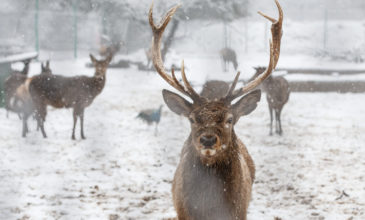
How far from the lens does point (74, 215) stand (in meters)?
5.18

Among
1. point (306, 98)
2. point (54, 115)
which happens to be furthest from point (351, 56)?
point (54, 115)

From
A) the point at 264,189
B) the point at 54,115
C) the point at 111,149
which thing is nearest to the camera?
the point at 264,189

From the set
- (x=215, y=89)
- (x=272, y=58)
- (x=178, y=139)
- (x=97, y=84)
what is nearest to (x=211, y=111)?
(x=272, y=58)

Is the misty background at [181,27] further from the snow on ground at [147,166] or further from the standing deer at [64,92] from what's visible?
the snow on ground at [147,166]

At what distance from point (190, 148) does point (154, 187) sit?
2.83 meters

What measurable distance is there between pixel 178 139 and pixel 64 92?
2703 mm

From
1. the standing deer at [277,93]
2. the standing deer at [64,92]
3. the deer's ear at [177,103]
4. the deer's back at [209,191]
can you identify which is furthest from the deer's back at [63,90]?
the deer's back at [209,191]

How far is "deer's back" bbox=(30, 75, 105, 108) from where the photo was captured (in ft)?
30.5

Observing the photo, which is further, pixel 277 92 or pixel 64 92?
pixel 277 92

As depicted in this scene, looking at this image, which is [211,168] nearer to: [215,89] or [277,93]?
[215,89]

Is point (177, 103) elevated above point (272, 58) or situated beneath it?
situated beneath

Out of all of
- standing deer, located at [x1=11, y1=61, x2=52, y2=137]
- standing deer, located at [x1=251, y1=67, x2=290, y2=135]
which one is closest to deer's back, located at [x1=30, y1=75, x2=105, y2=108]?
standing deer, located at [x1=11, y1=61, x2=52, y2=137]

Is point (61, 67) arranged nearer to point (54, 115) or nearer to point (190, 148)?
point (54, 115)

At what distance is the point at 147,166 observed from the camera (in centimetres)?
739
